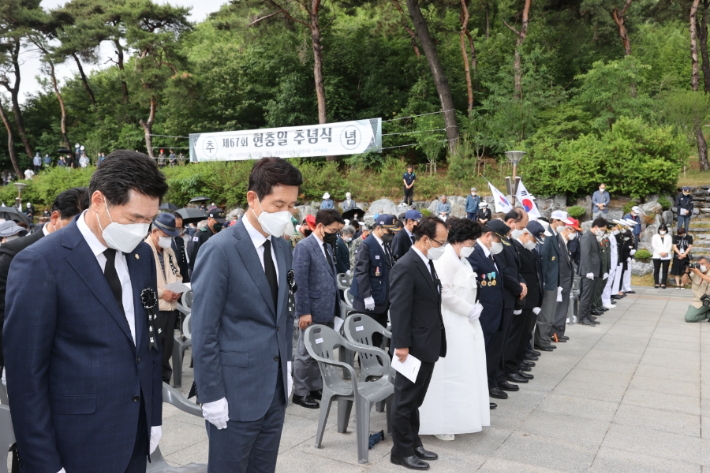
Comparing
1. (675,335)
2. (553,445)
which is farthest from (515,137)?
(553,445)

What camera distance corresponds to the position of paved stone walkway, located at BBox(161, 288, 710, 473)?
411cm

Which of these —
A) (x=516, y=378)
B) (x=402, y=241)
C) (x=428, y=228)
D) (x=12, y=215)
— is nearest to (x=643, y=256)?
(x=402, y=241)

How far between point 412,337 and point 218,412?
1.88 m

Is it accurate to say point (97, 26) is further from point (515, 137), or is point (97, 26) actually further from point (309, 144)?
point (515, 137)

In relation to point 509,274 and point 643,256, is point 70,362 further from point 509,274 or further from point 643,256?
point 643,256

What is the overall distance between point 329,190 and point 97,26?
19738 mm

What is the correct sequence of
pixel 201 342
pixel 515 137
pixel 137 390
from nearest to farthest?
pixel 137 390
pixel 201 342
pixel 515 137

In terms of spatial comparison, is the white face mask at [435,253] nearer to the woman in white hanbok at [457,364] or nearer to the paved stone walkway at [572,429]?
the woman in white hanbok at [457,364]

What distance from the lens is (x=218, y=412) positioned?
238 cm

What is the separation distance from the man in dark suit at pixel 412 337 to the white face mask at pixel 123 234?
232 centimetres

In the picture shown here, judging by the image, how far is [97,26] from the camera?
32562 millimetres

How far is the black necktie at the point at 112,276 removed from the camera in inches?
77.9

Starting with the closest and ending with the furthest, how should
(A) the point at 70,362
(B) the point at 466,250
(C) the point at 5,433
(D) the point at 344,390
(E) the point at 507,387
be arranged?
(A) the point at 70,362
(C) the point at 5,433
(D) the point at 344,390
(B) the point at 466,250
(E) the point at 507,387

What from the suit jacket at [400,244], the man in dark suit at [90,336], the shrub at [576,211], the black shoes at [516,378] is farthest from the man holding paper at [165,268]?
the shrub at [576,211]
